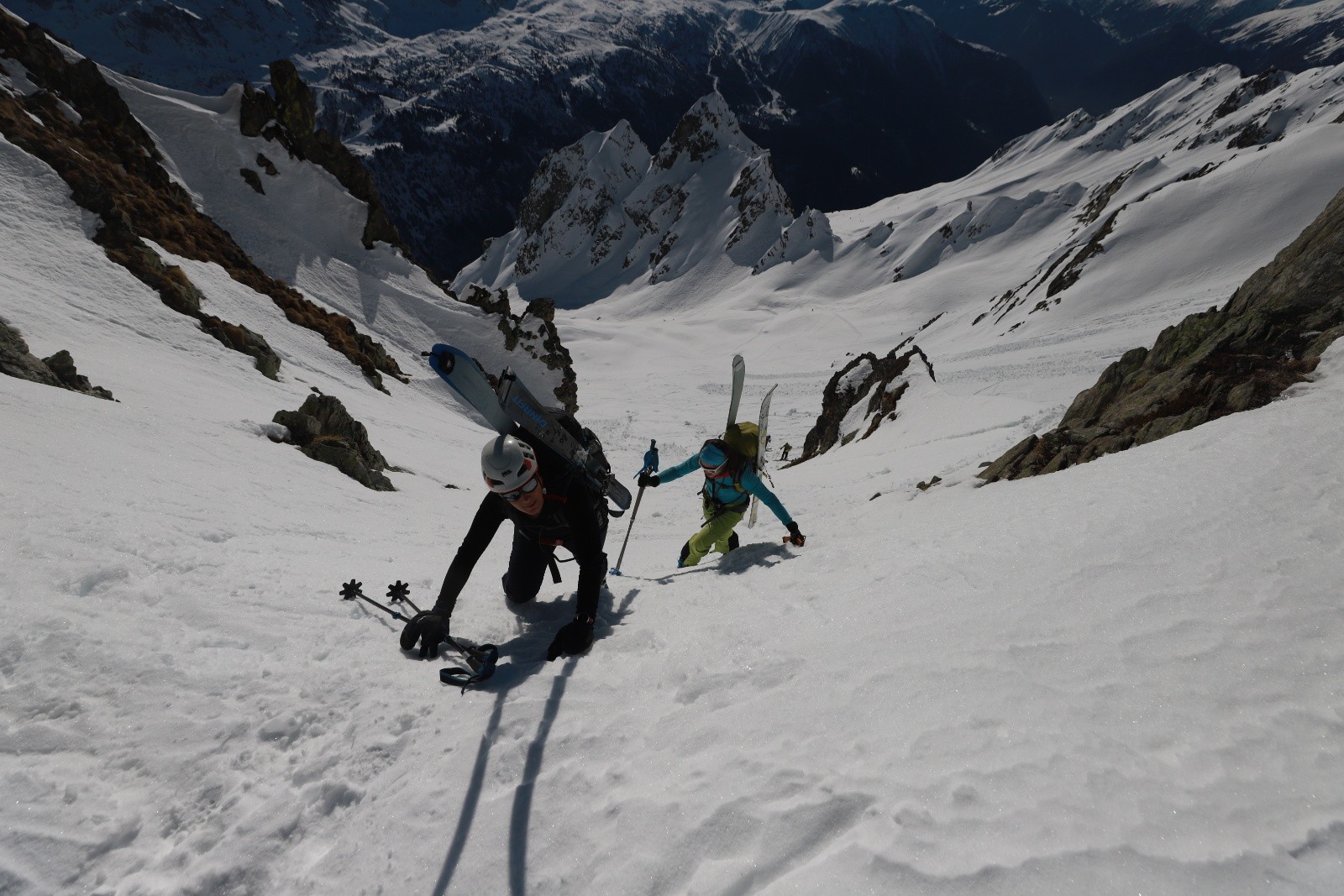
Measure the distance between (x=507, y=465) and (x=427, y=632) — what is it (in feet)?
3.79

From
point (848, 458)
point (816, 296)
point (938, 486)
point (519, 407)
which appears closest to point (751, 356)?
point (816, 296)

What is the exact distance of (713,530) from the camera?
7.00m

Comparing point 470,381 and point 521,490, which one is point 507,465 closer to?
point 521,490

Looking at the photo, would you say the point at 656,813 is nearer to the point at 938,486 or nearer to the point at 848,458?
the point at 938,486

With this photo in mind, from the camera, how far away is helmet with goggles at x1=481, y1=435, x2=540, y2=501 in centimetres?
392

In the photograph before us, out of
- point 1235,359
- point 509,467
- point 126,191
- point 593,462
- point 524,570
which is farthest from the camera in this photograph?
point 126,191

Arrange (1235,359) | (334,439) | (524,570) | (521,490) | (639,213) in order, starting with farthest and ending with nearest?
(639,213)
(334,439)
(1235,359)
(524,570)
(521,490)

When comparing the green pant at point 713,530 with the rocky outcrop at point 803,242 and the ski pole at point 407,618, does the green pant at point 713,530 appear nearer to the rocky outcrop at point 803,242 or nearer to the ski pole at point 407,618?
the ski pole at point 407,618

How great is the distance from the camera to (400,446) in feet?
52.9

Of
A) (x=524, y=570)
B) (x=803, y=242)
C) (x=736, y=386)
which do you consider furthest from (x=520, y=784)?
(x=803, y=242)

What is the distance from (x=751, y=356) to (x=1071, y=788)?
60.9 metres

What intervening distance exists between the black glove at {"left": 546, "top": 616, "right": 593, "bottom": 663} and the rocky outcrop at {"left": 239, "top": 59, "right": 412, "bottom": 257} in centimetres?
3674

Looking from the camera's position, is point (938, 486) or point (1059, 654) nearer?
point (1059, 654)

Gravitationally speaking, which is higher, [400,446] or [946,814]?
[946,814]
